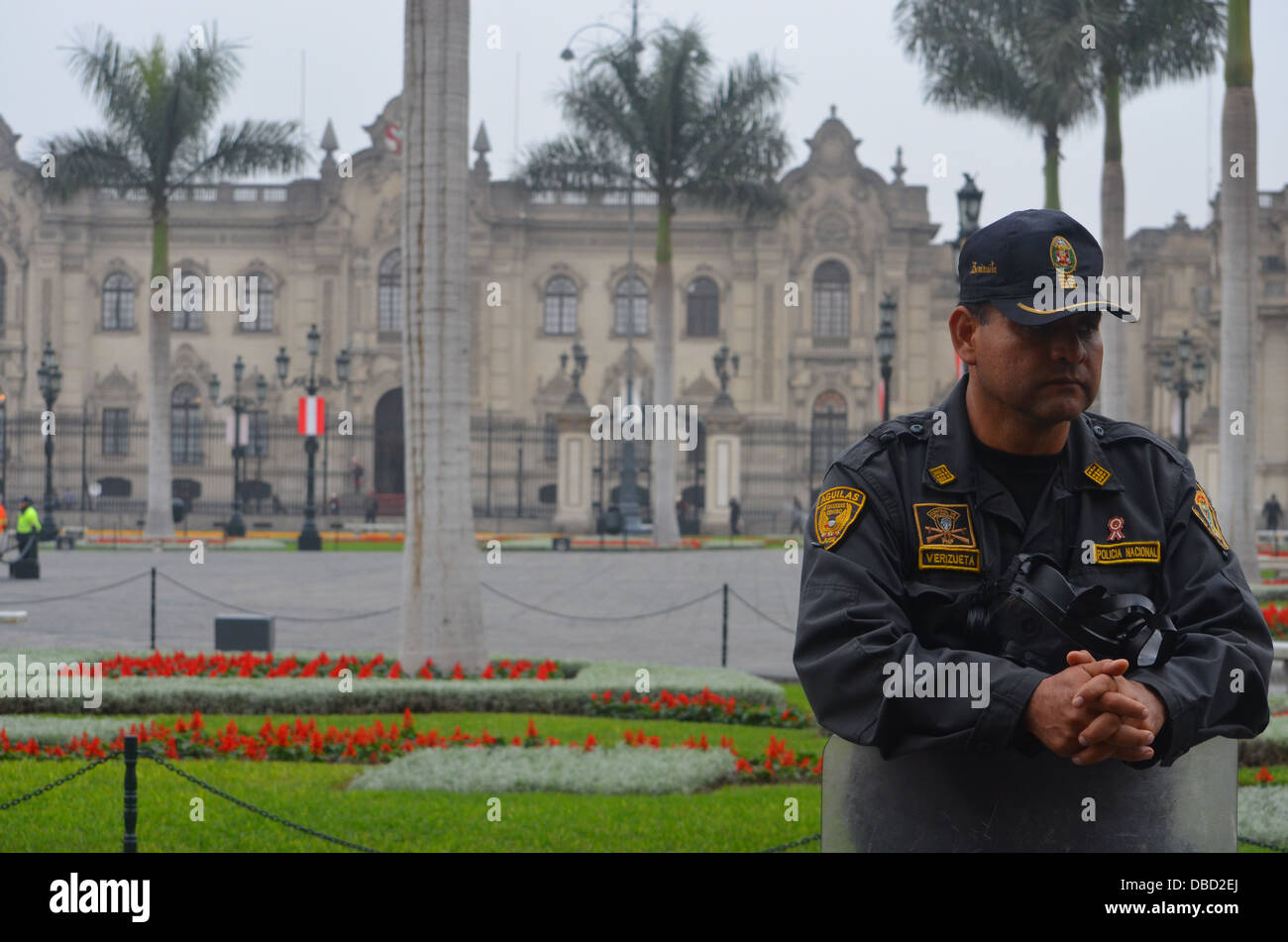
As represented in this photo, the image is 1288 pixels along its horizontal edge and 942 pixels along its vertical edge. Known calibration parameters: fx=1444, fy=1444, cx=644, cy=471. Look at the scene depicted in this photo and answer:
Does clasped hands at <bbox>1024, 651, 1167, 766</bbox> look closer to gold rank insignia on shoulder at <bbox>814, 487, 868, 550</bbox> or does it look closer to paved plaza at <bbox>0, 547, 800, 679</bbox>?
gold rank insignia on shoulder at <bbox>814, 487, 868, 550</bbox>

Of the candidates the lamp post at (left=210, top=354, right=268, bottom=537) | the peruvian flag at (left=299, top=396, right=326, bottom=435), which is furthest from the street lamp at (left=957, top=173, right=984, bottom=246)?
the lamp post at (left=210, top=354, right=268, bottom=537)

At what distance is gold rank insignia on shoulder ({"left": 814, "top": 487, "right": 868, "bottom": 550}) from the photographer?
2.46 metres

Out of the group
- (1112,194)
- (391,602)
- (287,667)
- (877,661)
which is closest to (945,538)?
(877,661)

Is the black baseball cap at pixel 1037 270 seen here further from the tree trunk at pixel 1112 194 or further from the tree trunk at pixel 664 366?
the tree trunk at pixel 664 366

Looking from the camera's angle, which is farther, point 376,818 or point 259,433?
point 259,433

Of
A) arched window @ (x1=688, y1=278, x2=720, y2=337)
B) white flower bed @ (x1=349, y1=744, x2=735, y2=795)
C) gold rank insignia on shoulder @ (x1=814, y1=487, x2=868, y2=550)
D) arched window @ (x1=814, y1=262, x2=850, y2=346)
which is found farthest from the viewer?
arched window @ (x1=688, y1=278, x2=720, y2=337)

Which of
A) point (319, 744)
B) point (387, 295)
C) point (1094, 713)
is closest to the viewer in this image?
point (1094, 713)

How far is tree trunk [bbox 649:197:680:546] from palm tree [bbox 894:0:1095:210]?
30.9 feet

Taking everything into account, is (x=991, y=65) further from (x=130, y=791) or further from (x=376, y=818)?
(x=130, y=791)

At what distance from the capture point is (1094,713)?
7.26 feet

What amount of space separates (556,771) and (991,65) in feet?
59.9
